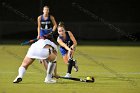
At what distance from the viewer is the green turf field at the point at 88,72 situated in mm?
12961

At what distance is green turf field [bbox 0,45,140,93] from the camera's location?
42.5 ft

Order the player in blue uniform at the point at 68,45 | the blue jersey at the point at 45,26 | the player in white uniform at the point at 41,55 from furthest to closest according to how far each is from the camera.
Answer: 1. the blue jersey at the point at 45,26
2. the player in blue uniform at the point at 68,45
3. the player in white uniform at the point at 41,55

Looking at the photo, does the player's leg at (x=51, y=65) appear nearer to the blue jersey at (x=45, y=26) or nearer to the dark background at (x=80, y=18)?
the blue jersey at (x=45, y=26)

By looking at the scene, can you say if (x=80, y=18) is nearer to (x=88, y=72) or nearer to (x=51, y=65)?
(x=88, y=72)

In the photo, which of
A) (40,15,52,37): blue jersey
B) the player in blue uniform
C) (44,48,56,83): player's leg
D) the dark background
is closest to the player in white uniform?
(44,48,56,83): player's leg

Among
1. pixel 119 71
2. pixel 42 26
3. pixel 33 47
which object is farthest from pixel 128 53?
pixel 33 47

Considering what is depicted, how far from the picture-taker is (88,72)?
55.4ft

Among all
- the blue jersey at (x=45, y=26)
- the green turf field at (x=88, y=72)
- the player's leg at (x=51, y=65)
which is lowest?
the green turf field at (x=88, y=72)

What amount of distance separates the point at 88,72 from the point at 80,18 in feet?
55.9

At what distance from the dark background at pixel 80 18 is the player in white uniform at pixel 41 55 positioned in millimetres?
17610

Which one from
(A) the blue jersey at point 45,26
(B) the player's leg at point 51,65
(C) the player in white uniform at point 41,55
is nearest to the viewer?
(C) the player in white uniform at point 41,55

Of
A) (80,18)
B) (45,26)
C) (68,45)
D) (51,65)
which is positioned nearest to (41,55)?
(51,65)

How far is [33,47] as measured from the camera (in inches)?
534

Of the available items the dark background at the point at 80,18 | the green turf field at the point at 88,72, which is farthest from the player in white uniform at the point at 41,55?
the dark background at the point at 80,18
